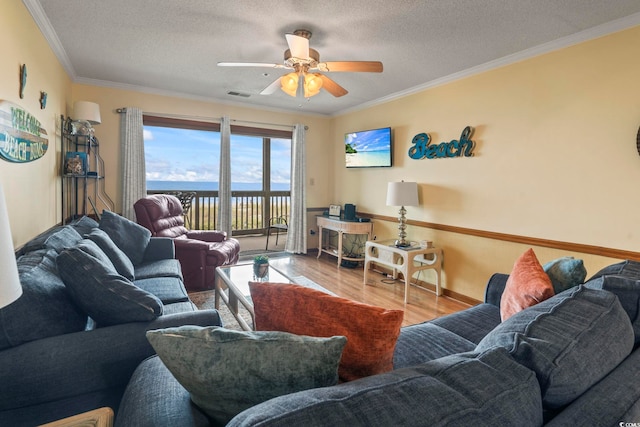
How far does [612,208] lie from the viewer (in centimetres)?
248

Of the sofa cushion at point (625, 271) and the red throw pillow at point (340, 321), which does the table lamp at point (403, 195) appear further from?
the red throw pillow at point (340, 321)

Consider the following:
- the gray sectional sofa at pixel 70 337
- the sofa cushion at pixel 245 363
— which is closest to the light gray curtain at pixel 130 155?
the gray sectional sofa at pixel 70 337

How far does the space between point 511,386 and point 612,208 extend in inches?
101

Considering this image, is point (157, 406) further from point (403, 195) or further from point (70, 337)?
point (403, 195)

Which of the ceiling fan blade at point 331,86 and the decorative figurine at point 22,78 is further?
the ceiling fan blade at point 331,86

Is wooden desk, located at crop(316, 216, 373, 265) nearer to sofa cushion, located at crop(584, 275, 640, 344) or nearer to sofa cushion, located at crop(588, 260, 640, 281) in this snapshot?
sofa cushion, located at crop(588, 260, 640, 281)

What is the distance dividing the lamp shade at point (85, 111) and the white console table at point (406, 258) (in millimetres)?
3505

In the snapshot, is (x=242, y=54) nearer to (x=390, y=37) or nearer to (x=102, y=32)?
(x=102, y=32)

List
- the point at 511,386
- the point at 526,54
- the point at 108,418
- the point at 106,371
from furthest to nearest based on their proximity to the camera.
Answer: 1. the point at 526,54
2. the point at 106,371
3. the point at 108,418
4. the point at 511,386

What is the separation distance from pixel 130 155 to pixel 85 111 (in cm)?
78

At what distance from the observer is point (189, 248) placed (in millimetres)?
3619

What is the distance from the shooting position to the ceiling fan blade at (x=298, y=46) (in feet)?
7.48

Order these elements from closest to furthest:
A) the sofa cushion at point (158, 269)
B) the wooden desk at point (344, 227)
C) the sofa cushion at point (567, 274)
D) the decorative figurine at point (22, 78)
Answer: the sofa cushion at point (567, 274) → the decorative figurine at point (22, 78) → the sofa cushion at point (158, 269) → the wooden desk at point (344, 227)

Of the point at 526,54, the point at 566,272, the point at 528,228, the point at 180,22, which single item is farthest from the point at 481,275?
the point at 180,22
